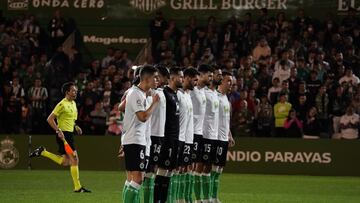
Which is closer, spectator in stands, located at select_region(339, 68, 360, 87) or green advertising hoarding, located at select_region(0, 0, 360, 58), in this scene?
spectator in stands, located at select_region(339, 68, 360, 87)

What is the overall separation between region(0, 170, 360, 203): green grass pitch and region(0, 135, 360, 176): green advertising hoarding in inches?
29.6

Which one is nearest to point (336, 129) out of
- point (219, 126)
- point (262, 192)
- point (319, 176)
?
point (319, 176)

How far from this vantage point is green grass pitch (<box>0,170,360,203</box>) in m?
19.4

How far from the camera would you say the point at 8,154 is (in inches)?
1141

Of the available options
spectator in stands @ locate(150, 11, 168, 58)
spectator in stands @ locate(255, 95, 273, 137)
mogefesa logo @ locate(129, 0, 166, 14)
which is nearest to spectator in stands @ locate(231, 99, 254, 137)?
spectator in stands @ locate(255, 95, 273, 137)

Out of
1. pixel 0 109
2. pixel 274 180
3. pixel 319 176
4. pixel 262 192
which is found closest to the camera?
pixel 262 192

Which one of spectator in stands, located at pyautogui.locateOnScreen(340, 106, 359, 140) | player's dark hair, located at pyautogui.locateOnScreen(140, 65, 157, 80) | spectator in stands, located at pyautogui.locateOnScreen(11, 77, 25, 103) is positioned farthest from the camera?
spectator in stands, located at pyautogui.locateOnScreen(11, 77, 25, 103)

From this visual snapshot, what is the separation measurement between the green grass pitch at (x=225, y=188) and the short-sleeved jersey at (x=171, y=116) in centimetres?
341

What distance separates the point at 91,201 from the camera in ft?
60.4

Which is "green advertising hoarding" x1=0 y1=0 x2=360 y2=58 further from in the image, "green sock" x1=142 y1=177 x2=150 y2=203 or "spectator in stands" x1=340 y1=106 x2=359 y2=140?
"green sock" x1=142 y1=177 x2=150 y2=203

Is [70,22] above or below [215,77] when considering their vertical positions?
above

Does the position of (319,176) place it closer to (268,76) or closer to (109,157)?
(268,76)

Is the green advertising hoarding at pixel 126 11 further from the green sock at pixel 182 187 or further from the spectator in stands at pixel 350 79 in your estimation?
the green sock at pixel 182 187

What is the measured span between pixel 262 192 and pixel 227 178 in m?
4.79
